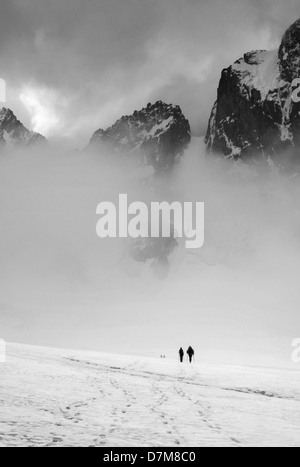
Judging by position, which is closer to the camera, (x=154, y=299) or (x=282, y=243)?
(x=154, y=299)

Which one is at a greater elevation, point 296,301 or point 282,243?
point 282,243

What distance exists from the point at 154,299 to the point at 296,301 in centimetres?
5931

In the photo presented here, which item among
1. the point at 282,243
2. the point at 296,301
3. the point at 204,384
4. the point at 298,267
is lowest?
the point at 204,384

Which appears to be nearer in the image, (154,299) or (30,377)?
(30,377)

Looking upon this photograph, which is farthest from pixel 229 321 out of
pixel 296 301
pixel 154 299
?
pixel 154 299

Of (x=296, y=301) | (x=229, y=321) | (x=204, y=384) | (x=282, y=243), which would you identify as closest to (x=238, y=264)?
(x=282, y=243)

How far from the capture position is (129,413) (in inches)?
379
